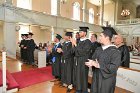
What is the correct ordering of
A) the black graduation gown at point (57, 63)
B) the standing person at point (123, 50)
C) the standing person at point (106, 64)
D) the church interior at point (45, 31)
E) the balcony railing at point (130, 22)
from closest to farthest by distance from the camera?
the standing person at point (106, 64), the standing person at point (123, 50), the church interior at point (45, 31), the black graduation gown at point (57, 63), the balcony railing at point (130, 22)

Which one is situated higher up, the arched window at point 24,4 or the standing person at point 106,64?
the arched window at point 24,4

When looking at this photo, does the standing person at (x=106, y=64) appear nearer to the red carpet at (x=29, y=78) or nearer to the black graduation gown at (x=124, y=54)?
the black graduation gown at (x=124, y=54)

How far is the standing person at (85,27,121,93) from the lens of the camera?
2981 millimetres

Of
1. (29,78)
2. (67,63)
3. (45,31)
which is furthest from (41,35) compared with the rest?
(67,63)

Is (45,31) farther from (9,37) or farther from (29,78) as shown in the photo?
(29,78)

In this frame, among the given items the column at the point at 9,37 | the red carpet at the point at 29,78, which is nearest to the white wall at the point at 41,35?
the column at the point at 9,37

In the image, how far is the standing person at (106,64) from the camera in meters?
2.98

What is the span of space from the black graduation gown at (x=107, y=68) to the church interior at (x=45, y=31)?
4.95 ft

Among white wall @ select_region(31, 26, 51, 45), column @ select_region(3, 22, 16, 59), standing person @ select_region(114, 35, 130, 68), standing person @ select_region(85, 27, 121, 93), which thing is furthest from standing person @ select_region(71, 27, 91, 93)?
white wall @ select_region(31, 26, 51, 45)

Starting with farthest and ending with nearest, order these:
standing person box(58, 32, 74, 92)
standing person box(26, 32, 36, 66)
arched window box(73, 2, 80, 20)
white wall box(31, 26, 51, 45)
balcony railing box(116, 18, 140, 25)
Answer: balcony railing box(116, 18, 140, 25)
arched window box(73, 2, 80, 20)
white wall box(31, 26, 51, 45)
standing person box(26, 32, 36, 66)
standing person box(58, 32, 74, 92)

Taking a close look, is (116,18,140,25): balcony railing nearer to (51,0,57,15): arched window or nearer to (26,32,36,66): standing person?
(51,0,57,15): arched window

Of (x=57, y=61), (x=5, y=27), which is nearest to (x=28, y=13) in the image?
(x=5, y=27)

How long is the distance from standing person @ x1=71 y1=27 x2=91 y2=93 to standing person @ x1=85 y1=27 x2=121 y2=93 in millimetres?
1325

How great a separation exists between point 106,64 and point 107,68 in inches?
3.5
